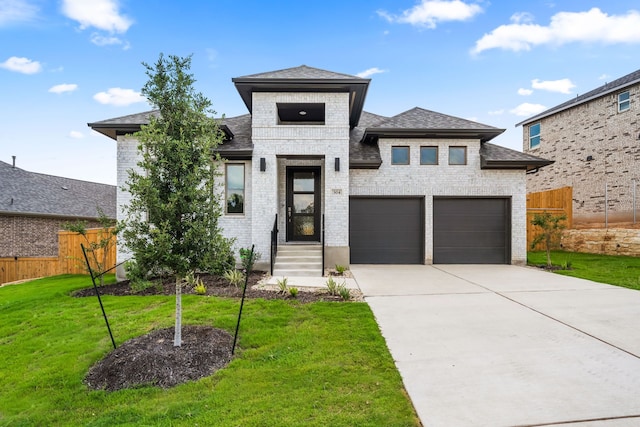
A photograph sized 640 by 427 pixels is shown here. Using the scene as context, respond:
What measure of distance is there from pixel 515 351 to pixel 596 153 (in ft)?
60.6

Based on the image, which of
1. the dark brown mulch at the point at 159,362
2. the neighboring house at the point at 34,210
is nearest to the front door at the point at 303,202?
the dark brown mulch at the point at 159,362

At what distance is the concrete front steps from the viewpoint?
8836 millimetres

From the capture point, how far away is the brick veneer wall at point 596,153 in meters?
15.0

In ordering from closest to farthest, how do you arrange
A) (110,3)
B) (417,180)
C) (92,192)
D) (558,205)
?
(110,3)
(417,180)
(558,205)
(92,192)

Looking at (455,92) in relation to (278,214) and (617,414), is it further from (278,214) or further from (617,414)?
(617,414)

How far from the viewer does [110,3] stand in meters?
9.15

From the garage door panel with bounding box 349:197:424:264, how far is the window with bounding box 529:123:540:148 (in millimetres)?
15450

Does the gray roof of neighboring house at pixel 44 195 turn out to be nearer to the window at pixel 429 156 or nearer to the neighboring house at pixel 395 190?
the neighboring house at pixel 395 190

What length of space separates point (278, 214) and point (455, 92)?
12.4 m

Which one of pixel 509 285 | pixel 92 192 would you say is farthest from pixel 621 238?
pixel 92 192

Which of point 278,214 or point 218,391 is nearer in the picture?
point 218,391

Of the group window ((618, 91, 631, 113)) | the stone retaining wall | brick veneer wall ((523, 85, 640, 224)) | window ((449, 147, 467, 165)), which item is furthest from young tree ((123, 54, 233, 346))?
window ((618, 91, 631, 113))

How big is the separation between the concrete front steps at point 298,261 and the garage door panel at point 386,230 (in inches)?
65.6

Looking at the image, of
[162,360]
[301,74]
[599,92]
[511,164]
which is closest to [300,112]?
[301,74]
